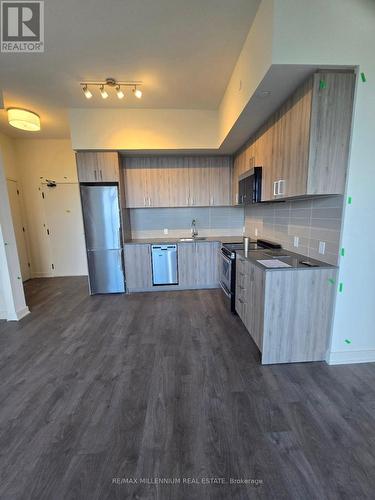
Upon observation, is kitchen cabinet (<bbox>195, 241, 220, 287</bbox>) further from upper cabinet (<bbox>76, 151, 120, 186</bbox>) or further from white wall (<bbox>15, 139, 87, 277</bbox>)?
white wall (<bbox>15, 139, 87, 277</bbox>)

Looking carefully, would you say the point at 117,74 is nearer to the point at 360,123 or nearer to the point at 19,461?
the point at 360,123

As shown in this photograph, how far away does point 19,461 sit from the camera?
1.32m

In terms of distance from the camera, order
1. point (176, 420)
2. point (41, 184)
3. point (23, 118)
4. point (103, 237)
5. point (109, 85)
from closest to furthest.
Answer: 1. point (176, 420)
2. point (109, 85)
3. point (23, 118)
4. point (103, 237)
5. point (41, 184)

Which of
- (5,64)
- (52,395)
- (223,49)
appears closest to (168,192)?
(223,49)

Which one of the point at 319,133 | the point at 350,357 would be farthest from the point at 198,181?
the point at 350,357

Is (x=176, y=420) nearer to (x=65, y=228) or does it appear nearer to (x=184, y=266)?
(x=184, y=266)

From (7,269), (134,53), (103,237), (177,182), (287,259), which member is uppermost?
(134,53)

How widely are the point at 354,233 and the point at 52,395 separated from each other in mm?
2913

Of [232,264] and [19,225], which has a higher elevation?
[19,225]

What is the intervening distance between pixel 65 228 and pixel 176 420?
4844mm

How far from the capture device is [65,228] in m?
5.12

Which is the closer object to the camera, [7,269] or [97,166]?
[7,269]

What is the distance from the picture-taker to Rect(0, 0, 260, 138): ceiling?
70.4 inches

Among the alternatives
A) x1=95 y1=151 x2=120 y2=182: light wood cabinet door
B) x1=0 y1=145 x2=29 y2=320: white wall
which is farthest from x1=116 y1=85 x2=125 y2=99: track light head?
x1=0 y1=145 x2=29 y2=320: white wall
